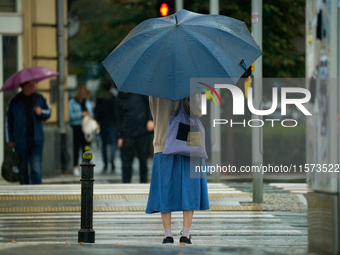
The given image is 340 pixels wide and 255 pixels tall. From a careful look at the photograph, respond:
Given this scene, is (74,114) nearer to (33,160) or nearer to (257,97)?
(33,160)

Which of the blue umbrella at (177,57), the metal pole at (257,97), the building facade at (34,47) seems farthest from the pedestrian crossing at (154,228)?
the building facade at (34,47)

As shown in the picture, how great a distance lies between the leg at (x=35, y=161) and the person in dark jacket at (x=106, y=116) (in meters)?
4.15

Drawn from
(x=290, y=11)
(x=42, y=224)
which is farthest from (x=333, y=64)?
(x=290, y=11)

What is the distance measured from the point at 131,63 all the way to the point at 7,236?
245cm

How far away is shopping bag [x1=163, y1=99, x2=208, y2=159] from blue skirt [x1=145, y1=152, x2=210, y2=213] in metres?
0.10

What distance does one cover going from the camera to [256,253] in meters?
5.50

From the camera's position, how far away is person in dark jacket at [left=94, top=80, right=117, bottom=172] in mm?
16516

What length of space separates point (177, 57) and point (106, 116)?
443 inches

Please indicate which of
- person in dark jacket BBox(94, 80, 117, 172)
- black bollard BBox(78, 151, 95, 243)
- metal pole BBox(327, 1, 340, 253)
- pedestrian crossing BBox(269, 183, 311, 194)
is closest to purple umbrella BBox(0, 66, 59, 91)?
person in dark jacket BBox(94, 80, 117, 172)

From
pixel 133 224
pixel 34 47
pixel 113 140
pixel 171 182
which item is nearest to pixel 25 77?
pixel 34 47

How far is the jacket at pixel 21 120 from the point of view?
40.5ft

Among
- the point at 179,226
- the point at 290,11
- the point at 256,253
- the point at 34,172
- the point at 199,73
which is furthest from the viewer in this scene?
the point at 290,11

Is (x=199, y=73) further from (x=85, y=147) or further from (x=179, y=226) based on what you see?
(x=85, y=147)

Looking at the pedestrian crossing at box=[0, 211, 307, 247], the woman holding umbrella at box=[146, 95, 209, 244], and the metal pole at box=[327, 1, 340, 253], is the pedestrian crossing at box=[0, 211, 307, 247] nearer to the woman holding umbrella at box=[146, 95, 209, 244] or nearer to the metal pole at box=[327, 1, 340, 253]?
the woman holding umbrella at box=[146, 95, 209, 244]
